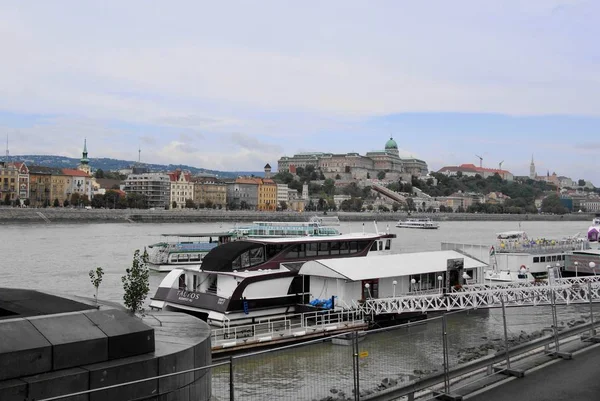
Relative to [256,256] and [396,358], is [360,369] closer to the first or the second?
[396,358]

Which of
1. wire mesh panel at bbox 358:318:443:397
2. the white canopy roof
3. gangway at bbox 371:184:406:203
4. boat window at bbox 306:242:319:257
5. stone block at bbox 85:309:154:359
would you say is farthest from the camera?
gangway at bbox 371:184:406:203

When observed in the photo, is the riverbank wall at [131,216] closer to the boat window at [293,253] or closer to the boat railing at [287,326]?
the boat window at [293,253]

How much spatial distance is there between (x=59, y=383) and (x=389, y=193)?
188606 mm

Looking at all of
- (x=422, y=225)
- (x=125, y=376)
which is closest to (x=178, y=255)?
(x=125, y=376)

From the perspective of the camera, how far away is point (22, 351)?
238 inches

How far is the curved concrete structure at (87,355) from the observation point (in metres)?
6.04

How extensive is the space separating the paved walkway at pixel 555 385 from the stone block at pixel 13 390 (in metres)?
5.32

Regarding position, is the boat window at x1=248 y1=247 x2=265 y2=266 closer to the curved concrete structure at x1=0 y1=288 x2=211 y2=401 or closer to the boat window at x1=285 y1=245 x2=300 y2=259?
the boat window at x1=285 y1=245 x2=300 y2=259

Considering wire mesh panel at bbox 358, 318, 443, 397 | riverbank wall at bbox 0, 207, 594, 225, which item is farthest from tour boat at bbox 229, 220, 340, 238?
riverbank wall at bbox 0, 207, 594, 225

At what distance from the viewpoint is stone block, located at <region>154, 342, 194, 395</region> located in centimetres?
672

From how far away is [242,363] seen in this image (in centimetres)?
797

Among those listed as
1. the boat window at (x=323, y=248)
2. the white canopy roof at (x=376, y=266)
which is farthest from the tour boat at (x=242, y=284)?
the white canopy roof at (x=376, y=266)

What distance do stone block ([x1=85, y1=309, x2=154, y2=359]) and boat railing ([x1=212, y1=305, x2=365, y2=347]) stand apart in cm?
1004

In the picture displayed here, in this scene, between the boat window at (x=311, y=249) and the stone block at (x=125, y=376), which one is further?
the boat window at (x=311, y=249)
